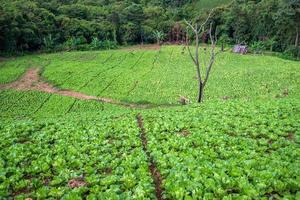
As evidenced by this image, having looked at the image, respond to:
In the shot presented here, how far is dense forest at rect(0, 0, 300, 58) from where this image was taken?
7381 cm

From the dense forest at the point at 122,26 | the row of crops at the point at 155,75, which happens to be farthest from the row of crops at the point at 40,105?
the dense forest at the point at 122,26

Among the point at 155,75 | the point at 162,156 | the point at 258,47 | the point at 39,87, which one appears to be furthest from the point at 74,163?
the point at 258,47

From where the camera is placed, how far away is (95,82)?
4922 cm

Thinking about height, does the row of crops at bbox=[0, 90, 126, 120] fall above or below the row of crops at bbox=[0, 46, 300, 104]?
below

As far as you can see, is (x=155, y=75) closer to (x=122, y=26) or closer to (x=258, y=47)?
(x=258, y=47)

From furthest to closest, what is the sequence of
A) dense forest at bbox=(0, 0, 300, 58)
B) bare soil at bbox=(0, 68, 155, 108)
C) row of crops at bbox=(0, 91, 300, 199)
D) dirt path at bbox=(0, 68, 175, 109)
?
dense forest at bbox=(0, 0, 300, 58)
bare soil at bbox=(0, 68, 155, 108)
dirt path at bbox=(0, 68, 175, 109)
row of crops at bbox=(0, 91, 300, 199)

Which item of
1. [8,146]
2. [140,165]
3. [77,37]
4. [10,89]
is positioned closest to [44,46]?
[77,37]

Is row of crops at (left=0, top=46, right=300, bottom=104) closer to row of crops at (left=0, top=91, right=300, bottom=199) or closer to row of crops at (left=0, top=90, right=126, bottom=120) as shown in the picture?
row of crops at (left=0, top=90, right=126, bottom=120)

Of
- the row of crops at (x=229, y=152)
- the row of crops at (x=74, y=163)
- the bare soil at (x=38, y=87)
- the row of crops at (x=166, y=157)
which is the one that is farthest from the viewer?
the bare soil at (x=38, y=87)

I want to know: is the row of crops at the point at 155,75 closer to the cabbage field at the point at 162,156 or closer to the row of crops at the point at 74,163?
the cabbage field at the point at 162,156

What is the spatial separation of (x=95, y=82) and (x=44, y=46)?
39651 mm

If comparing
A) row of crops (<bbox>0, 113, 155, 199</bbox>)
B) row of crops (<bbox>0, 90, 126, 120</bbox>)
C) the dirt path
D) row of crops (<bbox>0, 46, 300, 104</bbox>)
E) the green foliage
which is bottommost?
row of crops (<bbox>0, 90, 126, 120</bbox>)

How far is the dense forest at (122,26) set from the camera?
73.8 meters

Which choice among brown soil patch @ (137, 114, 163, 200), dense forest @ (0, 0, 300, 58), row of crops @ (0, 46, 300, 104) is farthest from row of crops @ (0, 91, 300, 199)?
dense forest @ (0, 0, 300, 58)
